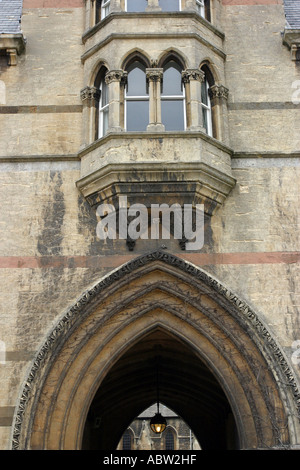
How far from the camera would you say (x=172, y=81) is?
12219 mm

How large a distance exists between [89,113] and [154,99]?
1326 mm

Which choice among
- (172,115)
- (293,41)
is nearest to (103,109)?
(172,115)

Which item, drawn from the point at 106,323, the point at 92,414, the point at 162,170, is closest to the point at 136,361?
the point at 92,414

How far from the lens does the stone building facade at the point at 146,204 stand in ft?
33.7

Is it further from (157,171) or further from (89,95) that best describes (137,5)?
(157,171)

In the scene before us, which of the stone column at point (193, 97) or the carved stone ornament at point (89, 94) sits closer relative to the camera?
the stone column at point (193, 97)

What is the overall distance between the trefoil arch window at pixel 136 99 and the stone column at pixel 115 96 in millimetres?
283

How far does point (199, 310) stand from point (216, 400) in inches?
236

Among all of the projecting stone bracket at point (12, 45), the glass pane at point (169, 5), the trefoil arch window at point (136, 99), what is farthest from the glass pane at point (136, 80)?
the projecting stone bracket at point (12, 45)

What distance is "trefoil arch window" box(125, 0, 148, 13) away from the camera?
42.3 ft

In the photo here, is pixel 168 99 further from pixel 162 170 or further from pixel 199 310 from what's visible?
pixel 199 310

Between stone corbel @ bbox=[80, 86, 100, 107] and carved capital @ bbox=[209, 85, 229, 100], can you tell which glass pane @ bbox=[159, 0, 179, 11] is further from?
stone corbel @ bbox=[80, 86, 100, 107]

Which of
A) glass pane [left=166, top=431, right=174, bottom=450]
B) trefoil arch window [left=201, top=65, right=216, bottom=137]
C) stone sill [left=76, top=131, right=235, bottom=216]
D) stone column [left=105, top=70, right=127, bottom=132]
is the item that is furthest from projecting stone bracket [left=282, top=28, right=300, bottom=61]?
glass pane [left=166, top=431, right=174, bottom=450]

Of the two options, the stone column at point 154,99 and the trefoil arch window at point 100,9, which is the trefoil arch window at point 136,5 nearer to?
the trefoil arch window at point 100,9
